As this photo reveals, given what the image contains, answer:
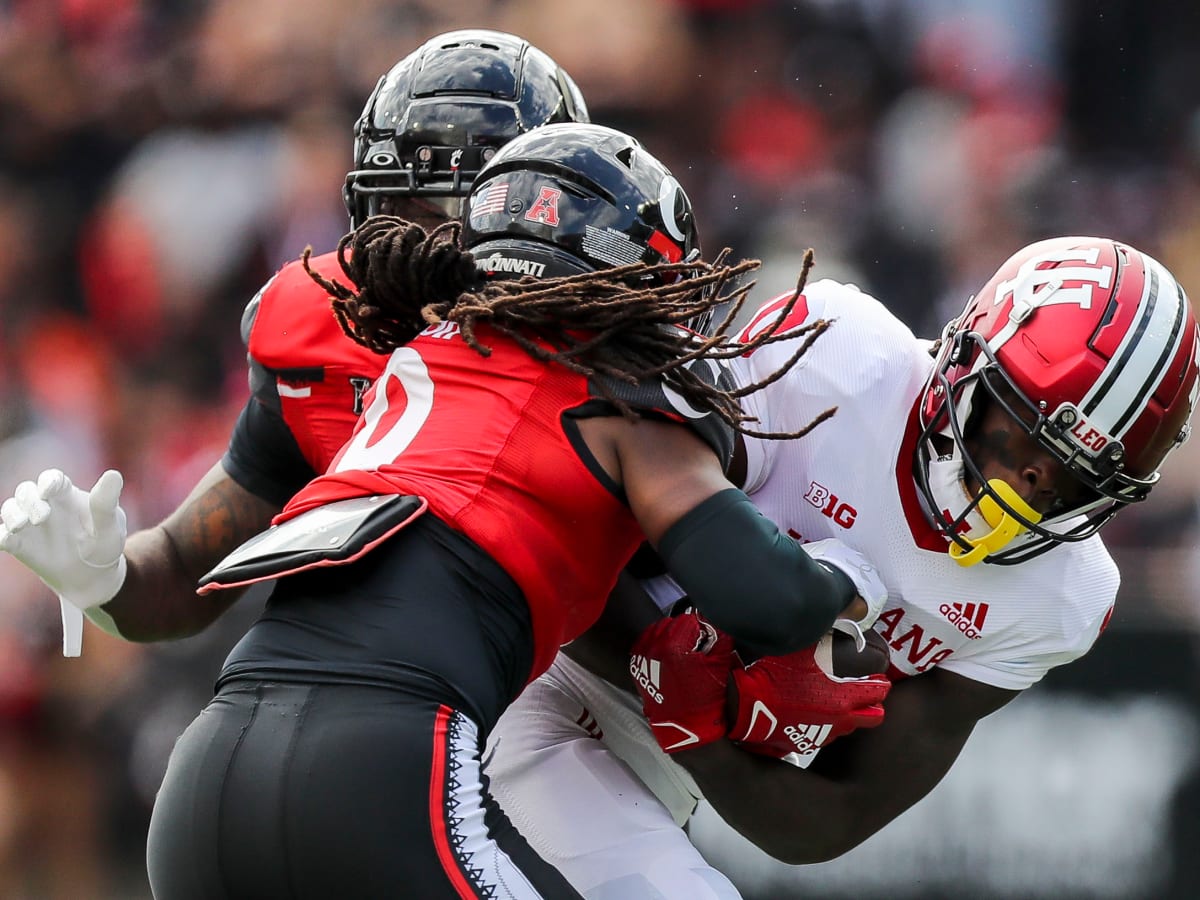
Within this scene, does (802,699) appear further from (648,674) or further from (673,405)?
(673,405)

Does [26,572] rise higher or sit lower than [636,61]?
lower

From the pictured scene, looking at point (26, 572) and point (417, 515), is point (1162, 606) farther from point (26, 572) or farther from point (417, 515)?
point (26, 572)

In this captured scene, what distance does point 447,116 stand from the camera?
307cm

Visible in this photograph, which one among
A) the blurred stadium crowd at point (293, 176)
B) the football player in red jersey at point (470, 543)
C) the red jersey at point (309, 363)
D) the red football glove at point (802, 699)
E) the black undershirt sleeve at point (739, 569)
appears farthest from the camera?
the blurred stadium crowd at point (293, 176)

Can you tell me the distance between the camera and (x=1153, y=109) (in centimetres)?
541

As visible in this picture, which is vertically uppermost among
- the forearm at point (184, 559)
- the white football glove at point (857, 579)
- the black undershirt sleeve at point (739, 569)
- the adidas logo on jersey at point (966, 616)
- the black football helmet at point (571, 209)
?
the black football helmet at point (571, 209)

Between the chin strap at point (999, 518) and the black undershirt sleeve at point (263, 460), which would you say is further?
the black undershirt sleeve at point (263, 460)

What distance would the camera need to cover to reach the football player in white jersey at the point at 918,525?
105 inches

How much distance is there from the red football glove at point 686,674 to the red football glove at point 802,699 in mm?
38


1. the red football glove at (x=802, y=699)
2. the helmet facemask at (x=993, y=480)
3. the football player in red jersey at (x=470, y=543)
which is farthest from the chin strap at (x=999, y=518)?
the football player in red jersey at (x=470, y=543)

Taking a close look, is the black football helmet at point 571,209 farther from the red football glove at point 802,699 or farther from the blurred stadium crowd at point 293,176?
the blurred stadium crowd at point 293,176

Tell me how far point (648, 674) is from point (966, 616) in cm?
64

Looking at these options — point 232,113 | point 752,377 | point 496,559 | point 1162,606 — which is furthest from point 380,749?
point 232,113

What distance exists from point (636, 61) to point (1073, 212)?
1669 millimetres
